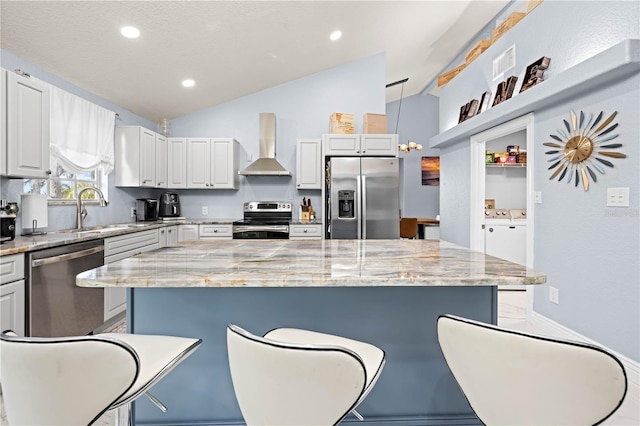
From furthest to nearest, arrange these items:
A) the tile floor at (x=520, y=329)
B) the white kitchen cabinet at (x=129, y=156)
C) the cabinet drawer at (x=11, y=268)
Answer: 1. the white kitchen cabinet at (x=129, y=156)
2. the cabinet drawer at (x=11, y=268)
3. the tile floor at (x=520, y=329)

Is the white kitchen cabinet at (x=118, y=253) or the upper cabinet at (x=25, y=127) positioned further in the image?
the white kitchen cabinet at (x=118, y=253)

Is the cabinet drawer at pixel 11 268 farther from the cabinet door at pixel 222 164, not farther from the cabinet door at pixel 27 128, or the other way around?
the cabinet door at pixel 222 164

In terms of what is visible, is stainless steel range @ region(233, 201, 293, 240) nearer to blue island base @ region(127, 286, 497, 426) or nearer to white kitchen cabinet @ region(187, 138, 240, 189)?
white kitchen cabinet @ region(187, 138, 240, 189)

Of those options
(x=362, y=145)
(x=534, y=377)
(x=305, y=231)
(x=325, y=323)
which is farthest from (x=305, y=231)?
(x=534, y=377)

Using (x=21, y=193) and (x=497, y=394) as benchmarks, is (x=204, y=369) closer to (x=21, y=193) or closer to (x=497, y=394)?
(x=497, y=394)

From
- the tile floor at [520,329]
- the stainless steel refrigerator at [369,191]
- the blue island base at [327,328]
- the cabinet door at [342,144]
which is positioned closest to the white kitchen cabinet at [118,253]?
the tile floor at [520,329]

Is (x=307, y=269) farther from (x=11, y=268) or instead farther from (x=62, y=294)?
(x=62, y=294)

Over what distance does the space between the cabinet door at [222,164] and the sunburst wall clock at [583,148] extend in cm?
382

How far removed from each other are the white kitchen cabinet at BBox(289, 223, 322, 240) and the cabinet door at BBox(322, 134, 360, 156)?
1.05 metres

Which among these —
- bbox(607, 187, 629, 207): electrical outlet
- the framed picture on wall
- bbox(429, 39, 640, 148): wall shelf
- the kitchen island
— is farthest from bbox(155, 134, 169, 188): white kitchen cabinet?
the framed picture on wall

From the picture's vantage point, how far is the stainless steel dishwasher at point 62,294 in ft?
7.66

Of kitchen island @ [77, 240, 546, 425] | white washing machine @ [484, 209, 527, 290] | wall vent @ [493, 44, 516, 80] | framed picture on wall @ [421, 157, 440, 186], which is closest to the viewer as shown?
kitchen island @ [77, 240, 546, 425]

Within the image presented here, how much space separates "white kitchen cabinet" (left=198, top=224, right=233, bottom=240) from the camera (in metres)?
4.79

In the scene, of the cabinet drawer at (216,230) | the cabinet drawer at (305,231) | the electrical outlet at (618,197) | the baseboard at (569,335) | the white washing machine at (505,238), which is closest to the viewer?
the baseboard at (569,335)
